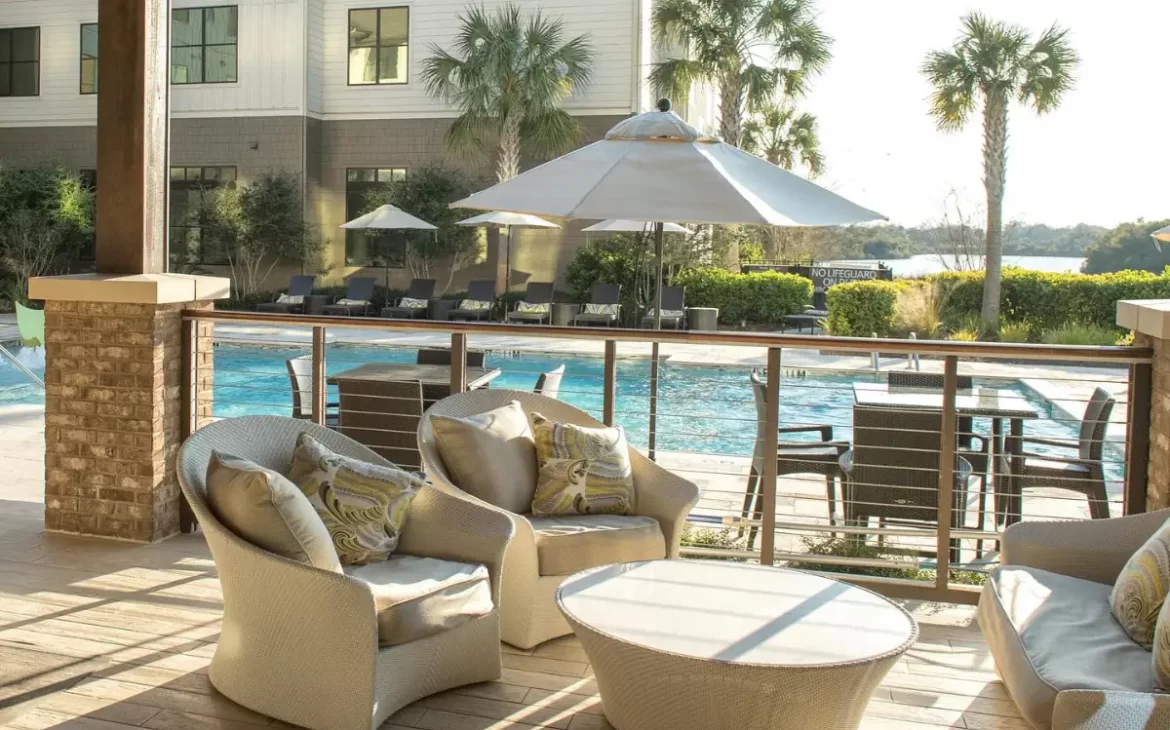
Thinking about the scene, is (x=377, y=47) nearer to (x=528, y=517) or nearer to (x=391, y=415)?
(x=391, y=415)

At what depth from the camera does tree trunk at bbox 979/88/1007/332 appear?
17.7 m

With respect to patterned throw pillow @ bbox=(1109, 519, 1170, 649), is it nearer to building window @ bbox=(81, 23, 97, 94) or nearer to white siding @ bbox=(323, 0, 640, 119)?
white siding @ bbox=(323, 0, 640, 119)

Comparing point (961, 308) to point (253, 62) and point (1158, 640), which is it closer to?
point (253, 62)

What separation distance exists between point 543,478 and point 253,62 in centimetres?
1946

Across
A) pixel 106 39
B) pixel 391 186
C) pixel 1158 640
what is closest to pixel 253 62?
pixel 391 186

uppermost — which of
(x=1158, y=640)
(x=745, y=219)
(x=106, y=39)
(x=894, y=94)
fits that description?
(x=894, y=94)

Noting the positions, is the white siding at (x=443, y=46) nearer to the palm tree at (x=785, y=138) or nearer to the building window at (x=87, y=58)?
the palm tree at (x=785, y=138)

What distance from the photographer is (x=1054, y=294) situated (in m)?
17.2

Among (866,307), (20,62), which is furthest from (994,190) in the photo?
(20,62)

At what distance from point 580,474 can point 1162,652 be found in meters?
1.95

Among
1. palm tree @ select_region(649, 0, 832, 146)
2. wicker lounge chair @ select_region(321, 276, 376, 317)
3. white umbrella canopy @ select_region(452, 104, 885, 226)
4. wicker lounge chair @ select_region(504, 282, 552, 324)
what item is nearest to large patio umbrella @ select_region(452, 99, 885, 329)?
white umbrella canopy @ select_region(452, 104, 885, 226)

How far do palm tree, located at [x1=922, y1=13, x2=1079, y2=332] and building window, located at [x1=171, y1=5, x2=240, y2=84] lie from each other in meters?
12.9

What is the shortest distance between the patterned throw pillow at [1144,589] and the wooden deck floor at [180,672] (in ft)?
1.54

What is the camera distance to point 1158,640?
264cm
